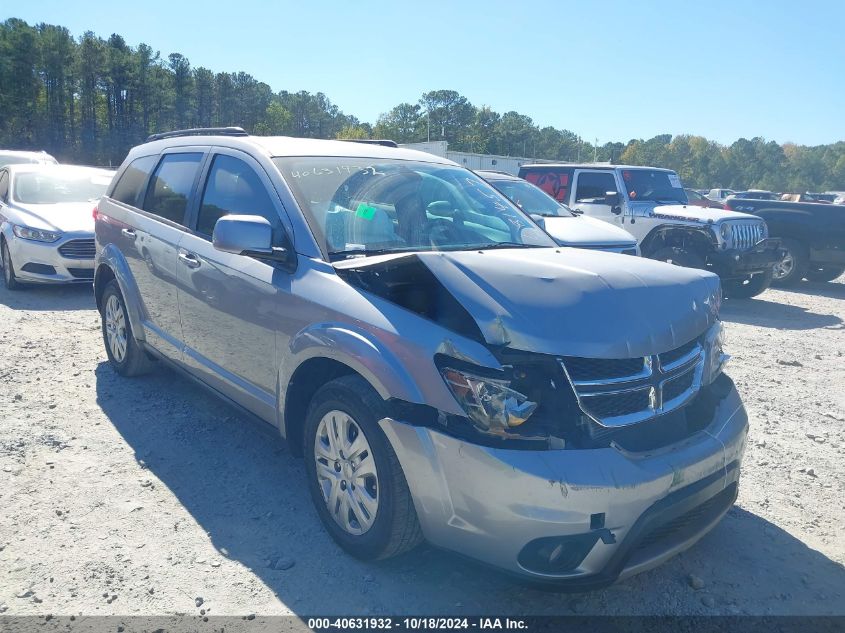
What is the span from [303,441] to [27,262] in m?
7.33

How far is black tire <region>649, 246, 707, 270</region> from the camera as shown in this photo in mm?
9820

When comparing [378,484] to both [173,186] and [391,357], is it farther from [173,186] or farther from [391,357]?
[173,186]

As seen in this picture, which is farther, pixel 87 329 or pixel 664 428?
pixel 87 329

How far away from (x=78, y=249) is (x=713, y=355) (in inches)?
329

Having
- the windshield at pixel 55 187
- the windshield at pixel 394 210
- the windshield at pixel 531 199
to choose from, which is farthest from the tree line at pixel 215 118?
the windshield at pixel 394 210

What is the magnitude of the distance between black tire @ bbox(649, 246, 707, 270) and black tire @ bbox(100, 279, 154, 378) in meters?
7.81

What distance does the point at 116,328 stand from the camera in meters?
5.39

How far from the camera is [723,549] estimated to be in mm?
3225

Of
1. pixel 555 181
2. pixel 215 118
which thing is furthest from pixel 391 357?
pixel 215 118

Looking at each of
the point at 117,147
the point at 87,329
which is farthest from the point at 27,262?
the point at 117,147

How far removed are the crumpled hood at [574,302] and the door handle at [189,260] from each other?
1337 mm

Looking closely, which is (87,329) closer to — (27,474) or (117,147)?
(27,474)

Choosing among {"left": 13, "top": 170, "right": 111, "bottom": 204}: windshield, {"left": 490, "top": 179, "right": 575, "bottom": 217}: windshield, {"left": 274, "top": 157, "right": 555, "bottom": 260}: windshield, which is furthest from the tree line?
{"left": 274, "top": 157, "right": 555, "bottom": 260}: windshield

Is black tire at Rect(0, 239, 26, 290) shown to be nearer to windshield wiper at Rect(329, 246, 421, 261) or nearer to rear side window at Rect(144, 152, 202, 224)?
rear side window at Rect(144, 152, 202, 224)
